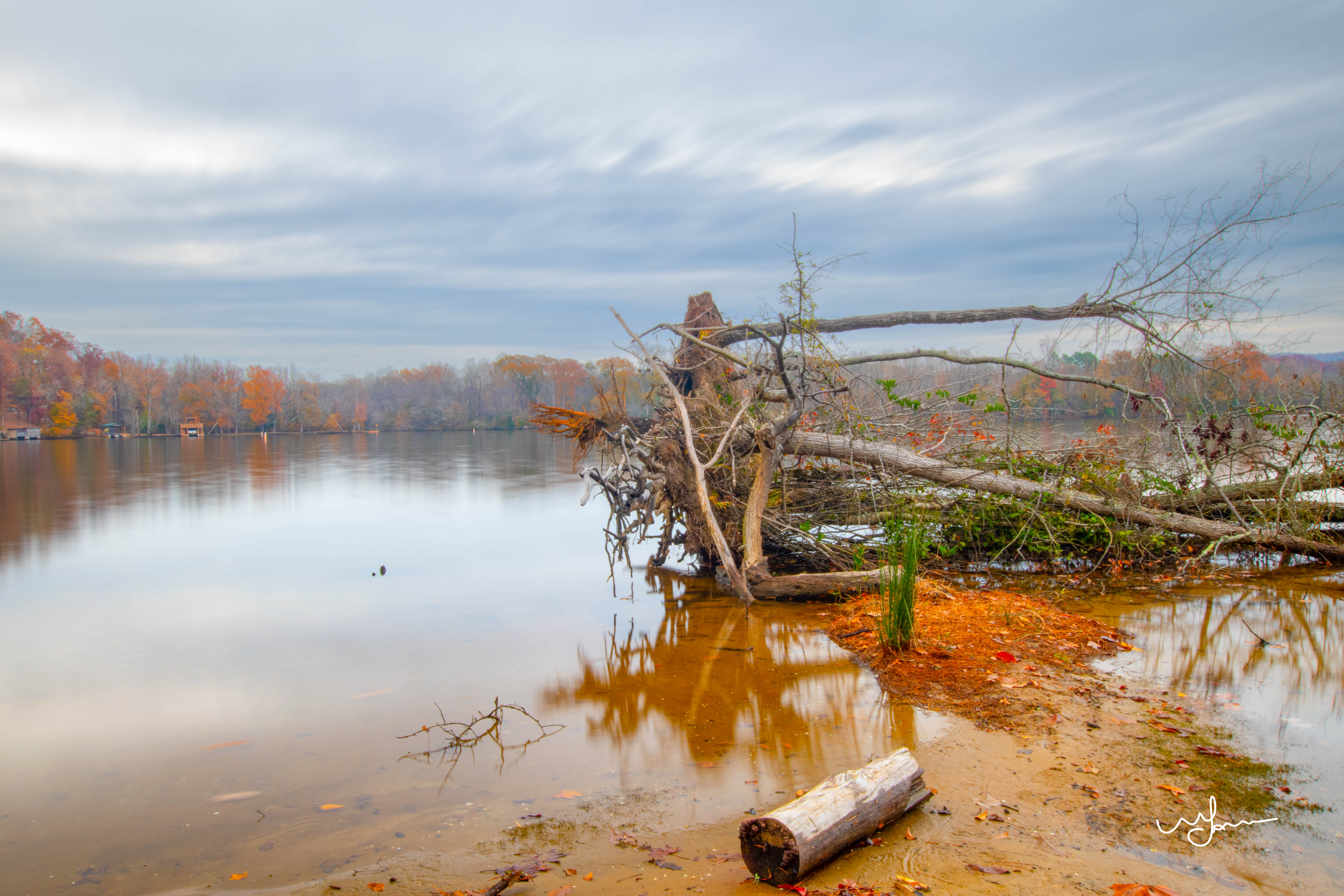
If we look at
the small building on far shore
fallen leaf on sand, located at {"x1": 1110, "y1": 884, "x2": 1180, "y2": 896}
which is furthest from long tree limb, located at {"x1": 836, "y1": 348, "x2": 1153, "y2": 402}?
the small building on far shore

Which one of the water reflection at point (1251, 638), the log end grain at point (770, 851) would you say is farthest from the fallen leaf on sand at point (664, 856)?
the water reflection at point (1251, 638)

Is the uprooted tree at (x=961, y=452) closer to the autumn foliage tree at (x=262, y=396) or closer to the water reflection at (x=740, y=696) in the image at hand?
the water reflection at (x=740, y=696)

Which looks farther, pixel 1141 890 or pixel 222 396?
pixel 222 396

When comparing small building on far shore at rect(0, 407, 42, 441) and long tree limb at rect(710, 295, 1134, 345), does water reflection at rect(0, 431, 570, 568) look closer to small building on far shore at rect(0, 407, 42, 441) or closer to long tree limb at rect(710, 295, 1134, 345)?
long tree limb at rect(710, 295, 1134, 345)

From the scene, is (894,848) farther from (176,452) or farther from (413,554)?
(176,452)

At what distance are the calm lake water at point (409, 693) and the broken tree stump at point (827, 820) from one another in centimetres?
→ 58

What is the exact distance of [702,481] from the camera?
24.7 feet

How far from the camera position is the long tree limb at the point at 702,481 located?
7.10 metres

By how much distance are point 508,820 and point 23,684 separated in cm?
446

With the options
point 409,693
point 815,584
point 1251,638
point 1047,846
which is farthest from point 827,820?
point 1251,638

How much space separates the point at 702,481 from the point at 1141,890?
5.22 m

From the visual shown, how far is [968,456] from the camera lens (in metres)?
9.57

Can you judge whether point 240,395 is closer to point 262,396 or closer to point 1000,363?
point 262,396

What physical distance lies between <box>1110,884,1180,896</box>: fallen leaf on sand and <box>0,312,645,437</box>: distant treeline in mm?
56693
